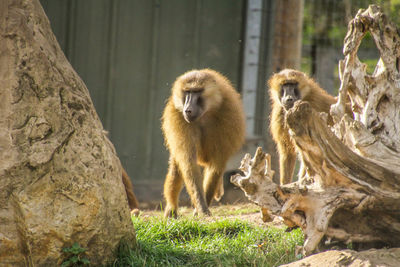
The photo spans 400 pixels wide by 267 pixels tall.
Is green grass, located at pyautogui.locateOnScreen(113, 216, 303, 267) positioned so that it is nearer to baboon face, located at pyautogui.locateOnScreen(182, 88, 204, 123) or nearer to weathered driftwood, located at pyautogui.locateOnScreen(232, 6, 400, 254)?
weathered driftwood, located at pyautogui.locateOnScreen(232, 6, 400, 254)

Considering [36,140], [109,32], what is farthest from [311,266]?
[109,32]

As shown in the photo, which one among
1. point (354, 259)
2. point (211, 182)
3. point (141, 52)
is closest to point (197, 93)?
point (211, 182)

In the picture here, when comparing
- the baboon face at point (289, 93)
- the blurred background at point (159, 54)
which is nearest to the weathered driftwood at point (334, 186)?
the baboon face at point (289, 93)

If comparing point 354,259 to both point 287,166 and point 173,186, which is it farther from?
point 173,186

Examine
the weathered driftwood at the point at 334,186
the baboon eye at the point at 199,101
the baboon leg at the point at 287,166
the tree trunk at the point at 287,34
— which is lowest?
the baboon leg at the point at 287,166

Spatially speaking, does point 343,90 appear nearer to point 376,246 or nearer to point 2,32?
point 376,246

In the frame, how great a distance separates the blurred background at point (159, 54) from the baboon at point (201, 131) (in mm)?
2657

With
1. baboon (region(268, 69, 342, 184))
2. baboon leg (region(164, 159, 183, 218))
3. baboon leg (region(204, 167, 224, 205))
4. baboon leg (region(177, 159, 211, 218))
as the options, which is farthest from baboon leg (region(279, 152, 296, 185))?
baboon leg (region(164, 159, 183, 218))

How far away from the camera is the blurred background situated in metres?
8.09

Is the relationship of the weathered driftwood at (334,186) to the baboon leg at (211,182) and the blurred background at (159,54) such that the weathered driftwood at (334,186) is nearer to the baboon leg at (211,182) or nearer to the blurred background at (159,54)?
the baboon leg at (211,182)

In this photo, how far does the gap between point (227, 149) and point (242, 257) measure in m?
2.03

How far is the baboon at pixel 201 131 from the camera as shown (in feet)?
18.4

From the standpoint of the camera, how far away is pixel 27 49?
11.7 feet

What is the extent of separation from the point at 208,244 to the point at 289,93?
6.66 ft
